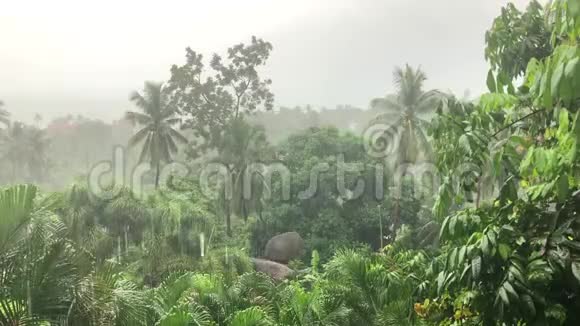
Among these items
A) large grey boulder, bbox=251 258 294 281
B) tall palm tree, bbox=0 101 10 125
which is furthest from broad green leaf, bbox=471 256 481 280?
tall palm tree, bbox=0 101 10 125

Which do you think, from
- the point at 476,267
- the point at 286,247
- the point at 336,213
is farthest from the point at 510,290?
the point at 336,213

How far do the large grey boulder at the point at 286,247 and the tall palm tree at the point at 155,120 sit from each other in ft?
26.3

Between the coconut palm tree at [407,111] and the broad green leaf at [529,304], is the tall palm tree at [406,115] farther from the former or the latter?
the broad green leaf at [529,304]

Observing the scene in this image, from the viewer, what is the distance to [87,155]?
6269 cm

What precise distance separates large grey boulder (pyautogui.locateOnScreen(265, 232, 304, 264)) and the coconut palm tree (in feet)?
18.3

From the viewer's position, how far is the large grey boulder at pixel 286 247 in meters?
24.4

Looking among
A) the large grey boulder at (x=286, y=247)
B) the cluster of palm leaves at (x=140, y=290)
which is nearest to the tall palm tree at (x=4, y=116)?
the large grey boulder at (x=286, y=247)

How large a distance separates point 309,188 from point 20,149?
3024 centimetres

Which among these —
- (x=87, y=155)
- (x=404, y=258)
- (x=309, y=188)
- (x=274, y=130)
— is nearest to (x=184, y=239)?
(x=309, y=188)

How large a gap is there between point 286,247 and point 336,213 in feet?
8.85

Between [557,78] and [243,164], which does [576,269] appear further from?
[243,164]

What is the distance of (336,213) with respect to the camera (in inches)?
986

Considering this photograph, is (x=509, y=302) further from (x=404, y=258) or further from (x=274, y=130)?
(x=274, y=130)

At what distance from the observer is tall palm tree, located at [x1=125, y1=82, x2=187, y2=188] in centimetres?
2916
